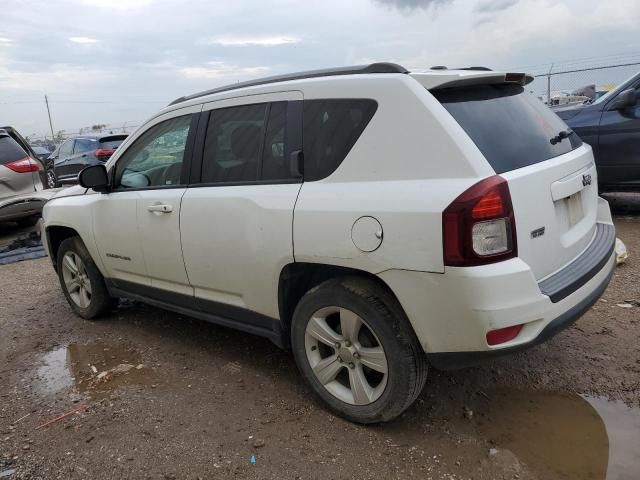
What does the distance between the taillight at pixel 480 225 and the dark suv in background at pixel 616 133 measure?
5.14 metres

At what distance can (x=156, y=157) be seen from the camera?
387 centimetres

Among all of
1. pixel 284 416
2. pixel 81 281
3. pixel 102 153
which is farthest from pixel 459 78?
pixel 102 153

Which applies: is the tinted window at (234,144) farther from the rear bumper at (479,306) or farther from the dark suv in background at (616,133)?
the dark suv in background at (616,133)

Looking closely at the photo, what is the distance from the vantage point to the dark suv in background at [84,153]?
1395 cm

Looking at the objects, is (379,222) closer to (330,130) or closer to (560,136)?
(330,130)

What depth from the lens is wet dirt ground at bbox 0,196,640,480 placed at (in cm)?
257

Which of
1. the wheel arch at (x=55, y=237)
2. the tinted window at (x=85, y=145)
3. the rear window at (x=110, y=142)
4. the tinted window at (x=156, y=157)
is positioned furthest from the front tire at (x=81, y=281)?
the tinted window at (x=85, y=145)

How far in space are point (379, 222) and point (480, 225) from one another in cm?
45

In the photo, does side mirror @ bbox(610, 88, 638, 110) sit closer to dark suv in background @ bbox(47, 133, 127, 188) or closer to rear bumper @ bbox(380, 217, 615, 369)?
rear bumper @ bbox(380, 217, 615, 369)

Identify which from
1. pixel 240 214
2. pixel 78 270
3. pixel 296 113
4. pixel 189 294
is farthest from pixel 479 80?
pixel 78 270

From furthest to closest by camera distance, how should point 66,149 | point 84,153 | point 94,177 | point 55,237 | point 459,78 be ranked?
point 66,149, point 84,153, point 55,237, point 94,177, point 459,78

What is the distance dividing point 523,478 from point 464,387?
2.68ft

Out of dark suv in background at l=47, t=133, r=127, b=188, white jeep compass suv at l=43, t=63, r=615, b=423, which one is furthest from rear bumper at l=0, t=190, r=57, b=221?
white jeep compass suv at l=43, t=63, r=615, b=423

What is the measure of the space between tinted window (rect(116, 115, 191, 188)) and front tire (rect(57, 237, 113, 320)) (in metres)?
0.86
